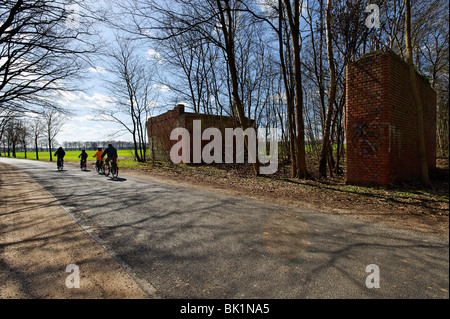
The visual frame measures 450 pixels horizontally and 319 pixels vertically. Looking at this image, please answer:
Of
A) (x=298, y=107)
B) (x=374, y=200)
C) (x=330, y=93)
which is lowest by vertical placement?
(x=374, y=200)

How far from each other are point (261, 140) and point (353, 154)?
57.3 ft

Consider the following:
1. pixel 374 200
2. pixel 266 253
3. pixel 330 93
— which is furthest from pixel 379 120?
pixel 266 253

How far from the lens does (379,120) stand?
5844mm

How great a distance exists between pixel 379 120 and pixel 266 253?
5.17m

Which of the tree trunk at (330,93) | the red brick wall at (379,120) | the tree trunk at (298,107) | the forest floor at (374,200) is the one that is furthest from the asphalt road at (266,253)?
the tree trunk at (330,93)

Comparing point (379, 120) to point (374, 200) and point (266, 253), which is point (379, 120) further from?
point (266, 253)

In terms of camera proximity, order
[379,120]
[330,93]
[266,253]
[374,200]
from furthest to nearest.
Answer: [330,93]
[379,120]
[374,200]
[266,253]

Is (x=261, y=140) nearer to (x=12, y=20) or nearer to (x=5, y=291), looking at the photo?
(x=12, y=20)

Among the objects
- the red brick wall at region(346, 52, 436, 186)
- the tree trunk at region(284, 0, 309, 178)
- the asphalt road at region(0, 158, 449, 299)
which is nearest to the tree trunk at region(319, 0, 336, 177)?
the tree trunk at region(284, 0, 309, 178)

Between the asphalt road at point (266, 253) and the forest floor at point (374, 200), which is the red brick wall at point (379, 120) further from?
the asphalt road at point (266, 253)

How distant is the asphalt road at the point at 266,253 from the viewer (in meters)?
2.18

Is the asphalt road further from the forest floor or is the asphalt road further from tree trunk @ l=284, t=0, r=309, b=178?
tree trunk @ l=284, t=0, r=309, b=178

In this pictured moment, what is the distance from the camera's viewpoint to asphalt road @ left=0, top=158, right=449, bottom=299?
2.18 meters

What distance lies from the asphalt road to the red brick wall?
2612mm
